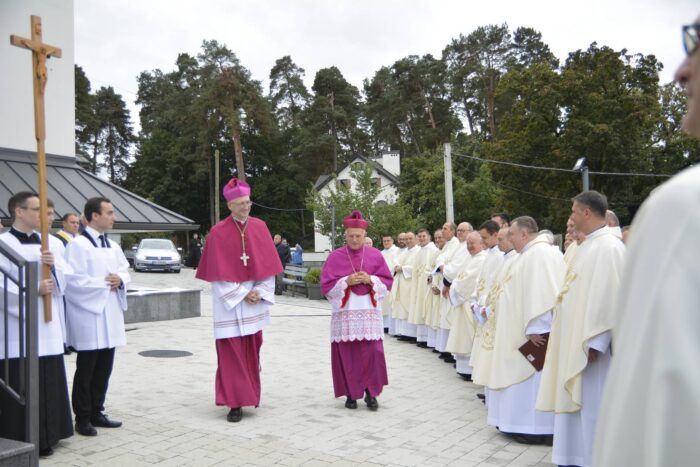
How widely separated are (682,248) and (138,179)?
64.4 metres

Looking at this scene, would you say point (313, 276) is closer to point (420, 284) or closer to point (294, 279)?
point (294, 279)

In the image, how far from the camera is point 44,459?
554cm

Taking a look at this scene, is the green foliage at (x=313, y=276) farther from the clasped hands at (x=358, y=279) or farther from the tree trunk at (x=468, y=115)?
the tree trunk at (x=468, y=115)

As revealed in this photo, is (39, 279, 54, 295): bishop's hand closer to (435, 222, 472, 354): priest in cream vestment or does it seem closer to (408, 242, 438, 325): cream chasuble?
(435, 222, 472, 354): priest in cream vestment

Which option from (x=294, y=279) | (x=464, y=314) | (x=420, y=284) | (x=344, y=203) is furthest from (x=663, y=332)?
(x=344, y=203)

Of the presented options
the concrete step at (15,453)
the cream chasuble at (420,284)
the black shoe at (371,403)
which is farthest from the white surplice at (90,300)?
the cream chasuble at (420,284)

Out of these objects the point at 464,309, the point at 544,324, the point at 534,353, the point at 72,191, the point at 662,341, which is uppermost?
the point at 72,191

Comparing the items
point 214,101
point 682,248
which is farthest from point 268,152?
point 682,248

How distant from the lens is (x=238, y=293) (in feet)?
23.3

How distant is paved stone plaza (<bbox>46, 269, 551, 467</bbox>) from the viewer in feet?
18.7

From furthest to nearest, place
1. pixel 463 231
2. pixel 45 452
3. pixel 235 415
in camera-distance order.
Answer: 1. pixel 463 231
2. pixel 235 415
3. pixel 45 452

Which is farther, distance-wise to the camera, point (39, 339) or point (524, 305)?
point (524, 305)

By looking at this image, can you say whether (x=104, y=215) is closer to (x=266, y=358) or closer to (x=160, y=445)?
(x=160, y=445)

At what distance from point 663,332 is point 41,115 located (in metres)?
5.73
